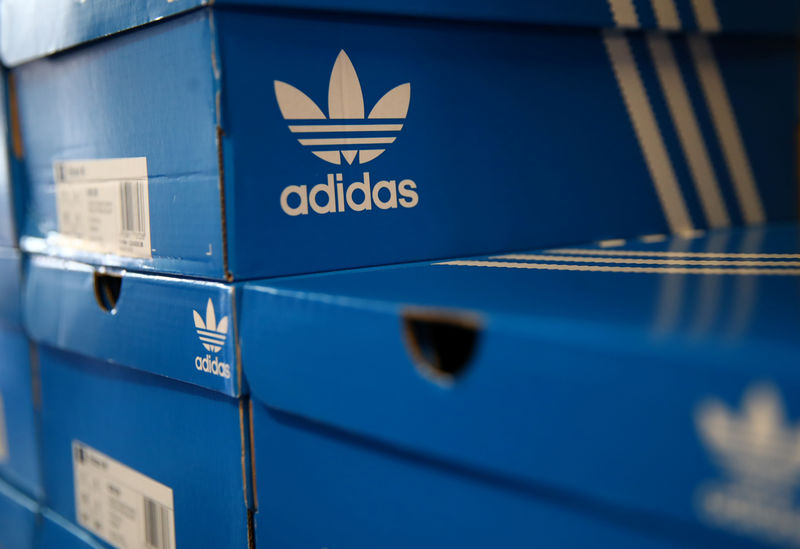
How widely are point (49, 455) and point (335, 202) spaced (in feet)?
1.08

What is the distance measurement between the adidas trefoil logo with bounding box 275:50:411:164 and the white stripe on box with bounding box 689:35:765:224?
29 cm

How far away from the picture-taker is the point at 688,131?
0.62 m

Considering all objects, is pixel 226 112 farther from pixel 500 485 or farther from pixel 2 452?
pixel 2 452

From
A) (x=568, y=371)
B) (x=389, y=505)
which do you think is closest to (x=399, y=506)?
(x=389, y=505)

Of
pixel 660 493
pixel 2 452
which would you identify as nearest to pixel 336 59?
pixel 660 493

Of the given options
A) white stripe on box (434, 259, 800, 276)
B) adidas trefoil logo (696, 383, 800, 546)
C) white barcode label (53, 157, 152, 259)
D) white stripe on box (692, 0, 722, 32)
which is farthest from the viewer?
white stripe on box (692, 0, 722, 32)

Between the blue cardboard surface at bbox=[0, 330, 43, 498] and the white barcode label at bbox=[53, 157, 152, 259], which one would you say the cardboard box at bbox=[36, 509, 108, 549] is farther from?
the white barcode label at bbox=[53, 157, 152, 259]

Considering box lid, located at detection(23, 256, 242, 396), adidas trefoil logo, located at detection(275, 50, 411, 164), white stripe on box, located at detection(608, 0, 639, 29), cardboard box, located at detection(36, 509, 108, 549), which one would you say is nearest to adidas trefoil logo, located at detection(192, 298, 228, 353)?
box lid, located at detection(23, 256, 242, 396)

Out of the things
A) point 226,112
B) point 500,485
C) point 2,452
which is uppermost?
point 226,112

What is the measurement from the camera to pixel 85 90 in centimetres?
51

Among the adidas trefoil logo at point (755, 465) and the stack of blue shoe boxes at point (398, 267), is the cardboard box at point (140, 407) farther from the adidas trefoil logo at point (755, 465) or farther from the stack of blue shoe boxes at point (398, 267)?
the adidas trefoil logo at point (755, 465)

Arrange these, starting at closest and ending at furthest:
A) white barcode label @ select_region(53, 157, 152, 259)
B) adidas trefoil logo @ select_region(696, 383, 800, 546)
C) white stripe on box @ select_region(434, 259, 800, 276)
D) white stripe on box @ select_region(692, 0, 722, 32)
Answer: adidas trefoil logo @ select_region(696, 383, 800, 546), white stripe on box @ select_region(434, 259, 800, 276), white barcode label @ select_region(53, 157, 152, 259), white stripe on box @ select_region(692, 0, 722, 32)

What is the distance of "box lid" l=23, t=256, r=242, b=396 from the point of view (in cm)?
39

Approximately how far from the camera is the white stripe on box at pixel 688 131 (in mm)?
588
